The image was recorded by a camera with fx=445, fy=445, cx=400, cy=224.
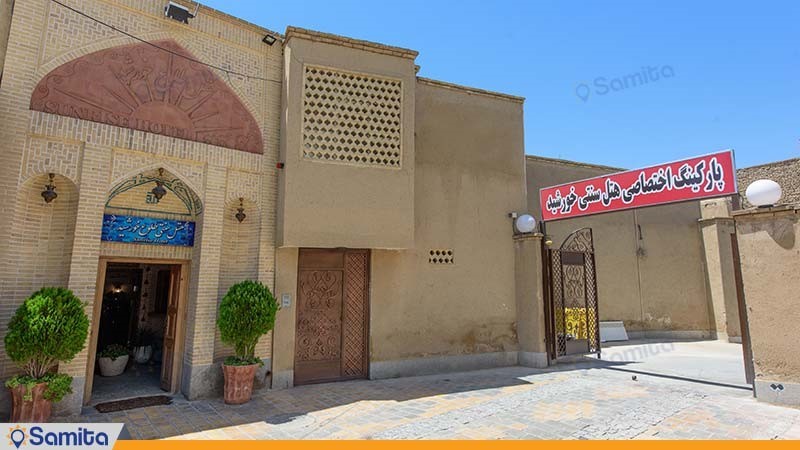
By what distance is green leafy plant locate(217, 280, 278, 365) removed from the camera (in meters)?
7.20

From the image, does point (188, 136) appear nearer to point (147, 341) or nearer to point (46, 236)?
point (46, 236)

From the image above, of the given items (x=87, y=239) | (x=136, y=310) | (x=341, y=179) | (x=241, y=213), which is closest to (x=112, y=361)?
(x=136, y=310)

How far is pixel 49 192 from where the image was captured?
20.9ft

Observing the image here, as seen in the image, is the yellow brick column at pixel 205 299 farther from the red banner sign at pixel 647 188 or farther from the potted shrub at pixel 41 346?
the red banner sign at pixel 647 188

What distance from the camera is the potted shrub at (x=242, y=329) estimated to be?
712 centimetres

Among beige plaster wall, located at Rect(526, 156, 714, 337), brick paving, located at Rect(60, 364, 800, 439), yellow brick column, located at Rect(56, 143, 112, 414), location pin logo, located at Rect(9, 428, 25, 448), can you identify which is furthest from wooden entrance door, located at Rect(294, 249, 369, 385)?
beige plaster wall, located at Rect(526, 156, 714, 337)

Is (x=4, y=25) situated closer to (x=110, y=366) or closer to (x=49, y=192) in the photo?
(x=49, y=192)

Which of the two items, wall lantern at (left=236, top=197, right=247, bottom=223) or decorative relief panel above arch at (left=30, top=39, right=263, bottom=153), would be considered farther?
wall lantern at (left=236, top=197, right=247, bottom=223)

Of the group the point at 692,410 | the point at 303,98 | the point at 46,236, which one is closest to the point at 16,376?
the point at 46,236

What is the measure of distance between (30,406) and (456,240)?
25.4 feet

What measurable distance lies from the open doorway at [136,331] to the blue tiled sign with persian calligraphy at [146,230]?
0.47 m

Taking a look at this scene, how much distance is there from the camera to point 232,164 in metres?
8.02

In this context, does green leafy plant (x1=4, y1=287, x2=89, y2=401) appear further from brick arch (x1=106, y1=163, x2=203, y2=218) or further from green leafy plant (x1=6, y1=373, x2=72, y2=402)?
brick arch (x1=106, y1=163, x2=203, y2=218)

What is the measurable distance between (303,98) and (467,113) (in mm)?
4219
